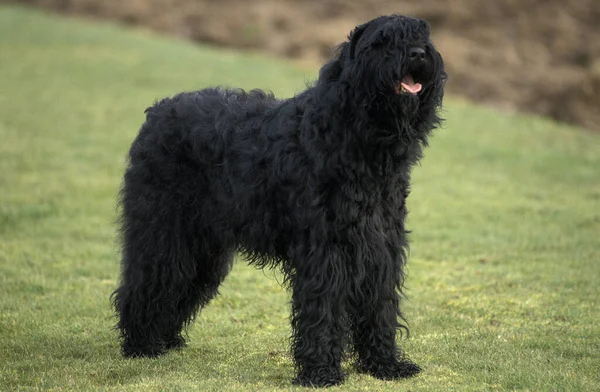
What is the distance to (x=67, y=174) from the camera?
18.1 metres

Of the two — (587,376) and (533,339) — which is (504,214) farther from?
(587,376)

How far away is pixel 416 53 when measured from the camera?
6.57 metres

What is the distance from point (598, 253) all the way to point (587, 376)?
5.47 meters

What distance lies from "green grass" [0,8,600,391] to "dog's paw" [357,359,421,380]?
118 mm

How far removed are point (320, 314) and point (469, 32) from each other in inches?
1062

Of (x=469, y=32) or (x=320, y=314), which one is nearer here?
(x=320, y=314)

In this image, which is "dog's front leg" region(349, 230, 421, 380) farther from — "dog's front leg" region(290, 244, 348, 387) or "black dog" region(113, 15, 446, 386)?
"dog's front leg" region(290, 244, 348, 387)

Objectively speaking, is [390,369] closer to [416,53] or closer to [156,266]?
[156,266]

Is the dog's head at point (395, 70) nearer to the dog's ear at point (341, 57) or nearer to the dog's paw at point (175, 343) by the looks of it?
the dog's ear at point (341, 57)

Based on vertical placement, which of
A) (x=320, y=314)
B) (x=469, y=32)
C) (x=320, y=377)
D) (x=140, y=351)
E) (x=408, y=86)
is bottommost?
(x=140, y=351)

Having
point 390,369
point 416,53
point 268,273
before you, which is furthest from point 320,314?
point 268,273

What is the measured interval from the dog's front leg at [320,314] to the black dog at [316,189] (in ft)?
0.04

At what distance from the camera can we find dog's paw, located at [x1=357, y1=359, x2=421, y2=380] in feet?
24.5

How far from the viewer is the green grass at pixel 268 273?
26.0 feet
